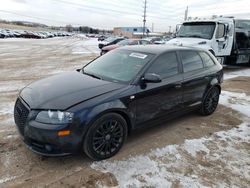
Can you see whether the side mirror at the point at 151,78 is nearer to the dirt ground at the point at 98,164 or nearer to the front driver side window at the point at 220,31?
the dirt ground at the point at 98,164

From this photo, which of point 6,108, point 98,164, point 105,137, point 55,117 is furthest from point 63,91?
point 6,108

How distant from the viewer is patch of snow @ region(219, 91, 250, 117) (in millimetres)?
5705

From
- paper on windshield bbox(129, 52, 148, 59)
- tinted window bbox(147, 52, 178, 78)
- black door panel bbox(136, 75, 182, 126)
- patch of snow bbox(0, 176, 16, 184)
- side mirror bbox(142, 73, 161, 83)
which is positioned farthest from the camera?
paper on windshield bbox(129, 52, 148, 59)

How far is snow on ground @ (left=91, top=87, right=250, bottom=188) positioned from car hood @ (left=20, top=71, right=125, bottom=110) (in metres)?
0.99

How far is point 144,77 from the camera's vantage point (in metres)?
3.51

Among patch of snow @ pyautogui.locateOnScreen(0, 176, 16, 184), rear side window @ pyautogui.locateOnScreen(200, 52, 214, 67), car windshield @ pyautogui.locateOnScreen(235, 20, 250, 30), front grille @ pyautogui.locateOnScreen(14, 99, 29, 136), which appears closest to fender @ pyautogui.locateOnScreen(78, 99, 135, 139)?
front grille @ pyautogui.locateOnScreen(14, 99, 29, 136)

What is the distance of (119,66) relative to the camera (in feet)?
13.0

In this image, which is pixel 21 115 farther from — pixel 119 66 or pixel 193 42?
pixel 193 42

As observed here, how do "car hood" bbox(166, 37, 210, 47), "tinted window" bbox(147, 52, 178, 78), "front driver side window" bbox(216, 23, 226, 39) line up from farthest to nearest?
"front driver side window" bbox(216, 23, 226, 39) < "car hood" bbox(166, 37, 210, 47) < "tinted window" bbox(147, 52, 178, 78)

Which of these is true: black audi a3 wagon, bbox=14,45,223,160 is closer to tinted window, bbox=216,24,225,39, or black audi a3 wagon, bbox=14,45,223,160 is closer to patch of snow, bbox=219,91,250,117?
patch of snow, bbox=219,91,250,117

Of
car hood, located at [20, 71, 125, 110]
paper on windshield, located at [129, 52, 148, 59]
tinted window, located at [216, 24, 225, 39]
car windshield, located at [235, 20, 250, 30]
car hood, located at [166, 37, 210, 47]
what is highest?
car windshield, located at [235, 20, 250, 30]

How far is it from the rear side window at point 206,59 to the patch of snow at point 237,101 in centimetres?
154

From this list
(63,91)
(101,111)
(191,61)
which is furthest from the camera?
(191,61)

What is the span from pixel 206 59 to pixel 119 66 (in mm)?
2174
